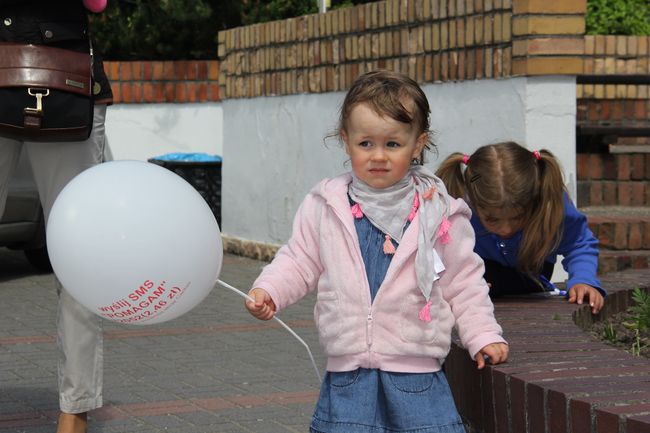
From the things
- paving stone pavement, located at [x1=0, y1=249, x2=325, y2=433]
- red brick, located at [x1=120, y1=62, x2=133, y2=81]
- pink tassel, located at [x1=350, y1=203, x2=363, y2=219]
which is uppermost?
red brick, located at [x1=120, y1=62, x2=133, y2=81]

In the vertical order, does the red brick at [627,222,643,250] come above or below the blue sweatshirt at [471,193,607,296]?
below

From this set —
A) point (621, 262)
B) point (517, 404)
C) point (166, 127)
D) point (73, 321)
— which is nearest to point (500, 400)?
point (517, 404)

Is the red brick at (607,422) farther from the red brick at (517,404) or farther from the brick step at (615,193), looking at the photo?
the brick step at (615,193)

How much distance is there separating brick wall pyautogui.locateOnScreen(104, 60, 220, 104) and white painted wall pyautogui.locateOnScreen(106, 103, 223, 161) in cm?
9

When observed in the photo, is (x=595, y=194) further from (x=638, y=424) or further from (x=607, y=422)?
(x=638, y=424)

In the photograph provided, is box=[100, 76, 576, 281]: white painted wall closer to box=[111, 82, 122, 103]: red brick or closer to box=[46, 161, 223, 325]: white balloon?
box=[111, 82, 122, 103]: red brick

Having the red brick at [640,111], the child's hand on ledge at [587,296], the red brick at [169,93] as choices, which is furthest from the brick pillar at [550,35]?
the red brick at [169,93]

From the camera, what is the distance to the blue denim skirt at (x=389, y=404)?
354 centimetres

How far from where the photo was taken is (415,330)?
3.55 metres

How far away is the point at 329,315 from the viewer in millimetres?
3602

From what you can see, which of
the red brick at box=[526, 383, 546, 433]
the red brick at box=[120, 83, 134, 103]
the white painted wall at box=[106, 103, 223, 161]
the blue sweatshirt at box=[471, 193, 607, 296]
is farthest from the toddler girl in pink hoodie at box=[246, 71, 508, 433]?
the red brick at box=[120, 83, 134, 103]

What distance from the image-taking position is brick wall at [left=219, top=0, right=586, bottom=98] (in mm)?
7570

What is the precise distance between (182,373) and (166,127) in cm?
762

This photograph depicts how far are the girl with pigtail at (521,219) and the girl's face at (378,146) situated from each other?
3.58 ft
